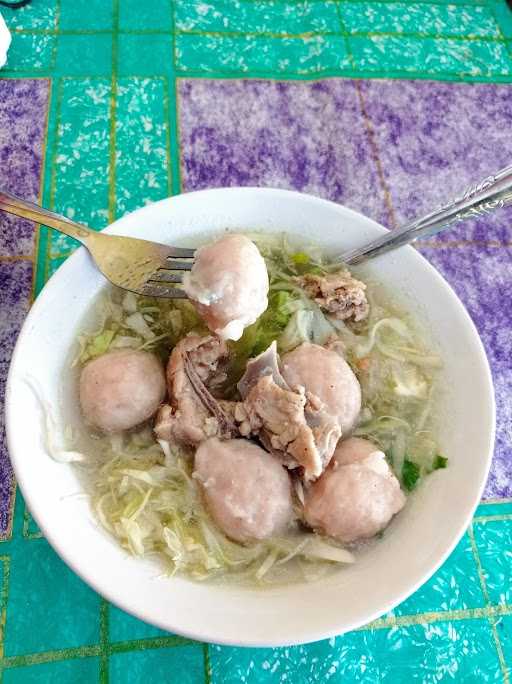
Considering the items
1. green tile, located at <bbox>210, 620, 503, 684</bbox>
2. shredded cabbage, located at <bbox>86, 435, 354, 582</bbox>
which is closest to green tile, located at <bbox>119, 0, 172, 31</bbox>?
shredded cabbage, located at <bbox>86, 435, 354, 582</bbox>

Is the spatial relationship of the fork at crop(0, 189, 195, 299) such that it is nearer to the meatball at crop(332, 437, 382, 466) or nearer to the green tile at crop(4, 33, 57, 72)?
the meatball at crop(332, 437, 382, 466)

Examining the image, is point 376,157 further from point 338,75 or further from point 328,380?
point 328,380

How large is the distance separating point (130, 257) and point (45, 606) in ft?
2.28

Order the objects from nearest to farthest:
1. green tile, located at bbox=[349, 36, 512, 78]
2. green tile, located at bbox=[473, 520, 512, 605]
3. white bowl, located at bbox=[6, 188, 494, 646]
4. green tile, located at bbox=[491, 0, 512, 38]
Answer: white bowl, located at bbox=[6, 188, 494, 646] < green tile, located at bbox=[473, 520, 512, 605] < green tile, located at bbox=[349, 36, 512, 78] < green tile, located at bbox=[491, 0, 512, 38]

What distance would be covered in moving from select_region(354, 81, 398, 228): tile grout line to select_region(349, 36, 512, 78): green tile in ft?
0.45

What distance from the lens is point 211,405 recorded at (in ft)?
3.53

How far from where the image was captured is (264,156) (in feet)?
5.54

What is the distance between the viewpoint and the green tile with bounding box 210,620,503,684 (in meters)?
1.11

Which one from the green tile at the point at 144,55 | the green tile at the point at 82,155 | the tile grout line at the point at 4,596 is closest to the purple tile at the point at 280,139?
the green tile at the point at 144,55

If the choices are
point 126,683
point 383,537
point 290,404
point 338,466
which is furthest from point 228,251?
point 126,683

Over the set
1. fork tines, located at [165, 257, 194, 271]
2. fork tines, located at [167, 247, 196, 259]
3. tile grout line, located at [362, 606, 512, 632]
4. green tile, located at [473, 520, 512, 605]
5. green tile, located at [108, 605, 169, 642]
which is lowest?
tile grout line, located at [362, 606, 512, 632]

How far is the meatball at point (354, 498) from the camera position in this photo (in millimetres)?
970

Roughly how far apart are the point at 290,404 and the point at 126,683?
62 cm

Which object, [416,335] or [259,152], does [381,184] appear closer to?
[259,152]
